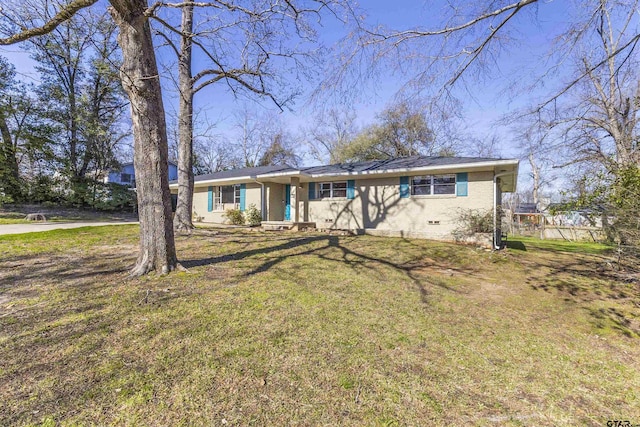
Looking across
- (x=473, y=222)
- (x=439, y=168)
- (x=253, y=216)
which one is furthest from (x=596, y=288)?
(x=253, y=216)

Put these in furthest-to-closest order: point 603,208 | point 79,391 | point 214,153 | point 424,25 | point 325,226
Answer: point 214,153
point 325,226
point 603,208
point 424,25
point 79,391

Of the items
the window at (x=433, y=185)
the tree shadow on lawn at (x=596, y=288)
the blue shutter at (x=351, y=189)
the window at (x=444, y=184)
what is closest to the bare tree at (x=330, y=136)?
the blue shutter at (x=351, y=189)

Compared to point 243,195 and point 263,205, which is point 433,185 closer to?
point 263,205

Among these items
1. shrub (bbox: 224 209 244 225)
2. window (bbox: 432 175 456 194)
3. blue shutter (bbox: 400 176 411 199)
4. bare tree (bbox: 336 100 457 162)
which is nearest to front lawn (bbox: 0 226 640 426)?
window (bbox: 432 175 456 194)

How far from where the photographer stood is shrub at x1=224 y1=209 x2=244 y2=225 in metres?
14.7

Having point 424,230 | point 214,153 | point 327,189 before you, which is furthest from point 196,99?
point 214,153

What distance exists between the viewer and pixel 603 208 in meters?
5.35

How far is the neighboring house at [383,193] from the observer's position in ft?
34.7

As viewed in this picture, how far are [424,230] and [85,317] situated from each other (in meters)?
10.6

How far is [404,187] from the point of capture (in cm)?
1188

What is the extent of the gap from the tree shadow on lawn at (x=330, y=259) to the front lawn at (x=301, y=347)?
0.37ft

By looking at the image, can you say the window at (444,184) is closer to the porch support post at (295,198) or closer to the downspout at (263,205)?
the porch support post at (295,198)

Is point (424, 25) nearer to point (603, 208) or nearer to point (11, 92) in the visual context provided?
point (603, 208)

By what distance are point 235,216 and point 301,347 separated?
12.5 meters
